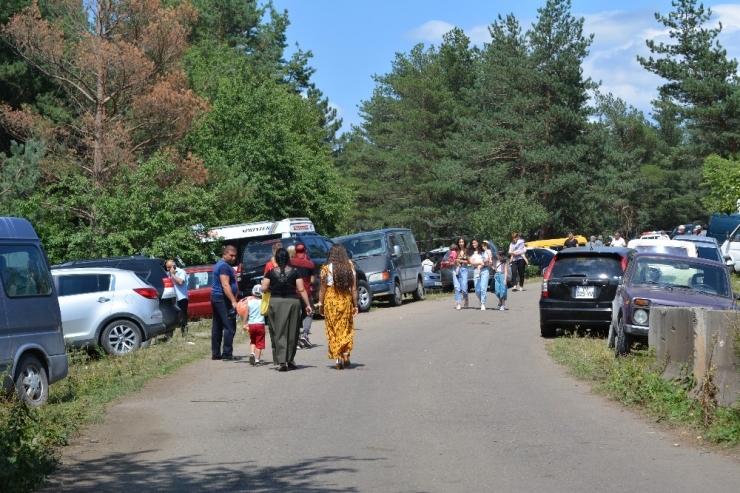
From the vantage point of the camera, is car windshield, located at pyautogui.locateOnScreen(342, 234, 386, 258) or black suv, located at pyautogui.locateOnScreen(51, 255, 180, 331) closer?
black suv, located at pyautogui.locateOnScreen(51, 255, 180, 331)

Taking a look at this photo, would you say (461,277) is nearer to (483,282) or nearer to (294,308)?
(483,282)

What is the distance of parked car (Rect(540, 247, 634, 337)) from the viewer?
19844 mm

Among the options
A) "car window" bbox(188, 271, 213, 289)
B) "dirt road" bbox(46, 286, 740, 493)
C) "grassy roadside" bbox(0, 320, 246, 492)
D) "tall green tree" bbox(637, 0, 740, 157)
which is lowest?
"dirt road" bbox(46, 286, 740, 493)

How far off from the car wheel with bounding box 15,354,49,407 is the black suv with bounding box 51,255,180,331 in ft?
24.6

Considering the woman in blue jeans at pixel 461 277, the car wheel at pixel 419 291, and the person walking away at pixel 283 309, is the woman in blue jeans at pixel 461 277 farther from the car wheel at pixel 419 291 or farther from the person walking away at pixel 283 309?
the person walking away at pixel 283 309

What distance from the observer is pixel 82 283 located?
19.6m

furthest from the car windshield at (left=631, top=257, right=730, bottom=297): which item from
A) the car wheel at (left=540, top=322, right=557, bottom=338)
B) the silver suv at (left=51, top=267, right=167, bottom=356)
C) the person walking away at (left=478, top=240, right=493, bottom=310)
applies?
the person walking away at (left=478, top=240, right=493, bottom=310)

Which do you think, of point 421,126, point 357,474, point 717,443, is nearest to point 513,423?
point 717,443

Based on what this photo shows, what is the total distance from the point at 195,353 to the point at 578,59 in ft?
177

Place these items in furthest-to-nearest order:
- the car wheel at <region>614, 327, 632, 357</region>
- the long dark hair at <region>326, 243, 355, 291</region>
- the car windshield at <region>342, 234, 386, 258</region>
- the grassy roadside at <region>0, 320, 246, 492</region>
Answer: the car windshield at <region>342, 234, 386, 258</region>
the long dark hair at <region>326, 243, 355, 291</region>
the car wheel at <region>614, 327, 632, 357</region>
the grassy roadside at <region>0, 320, 246, 492</region>

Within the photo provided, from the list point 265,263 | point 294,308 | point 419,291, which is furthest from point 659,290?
point 419,291

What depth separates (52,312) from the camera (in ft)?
43.2

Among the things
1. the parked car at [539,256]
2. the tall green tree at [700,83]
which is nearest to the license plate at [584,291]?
the parked car at [539,256]

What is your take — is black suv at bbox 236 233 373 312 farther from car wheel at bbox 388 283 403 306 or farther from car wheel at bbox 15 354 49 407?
car wheel at bbox 15 354 49 407
